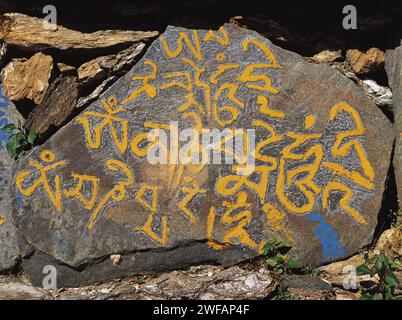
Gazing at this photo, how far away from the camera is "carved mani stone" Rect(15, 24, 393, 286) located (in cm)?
524

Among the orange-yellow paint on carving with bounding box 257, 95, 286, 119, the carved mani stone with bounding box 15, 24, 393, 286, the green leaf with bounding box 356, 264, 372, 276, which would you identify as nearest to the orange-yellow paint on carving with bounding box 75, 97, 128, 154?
the carved mani stone with bounding box 15, 24, 393, 286

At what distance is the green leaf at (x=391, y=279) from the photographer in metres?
4.83

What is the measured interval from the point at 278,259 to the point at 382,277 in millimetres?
750

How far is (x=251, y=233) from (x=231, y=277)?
1.23 feet

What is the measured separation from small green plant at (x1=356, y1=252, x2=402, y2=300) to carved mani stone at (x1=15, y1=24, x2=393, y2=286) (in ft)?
1.11

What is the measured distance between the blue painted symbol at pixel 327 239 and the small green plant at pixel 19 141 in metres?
2.28

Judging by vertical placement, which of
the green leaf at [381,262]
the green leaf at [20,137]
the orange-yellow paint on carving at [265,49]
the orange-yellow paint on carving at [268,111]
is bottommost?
the green leaf at [381,262]

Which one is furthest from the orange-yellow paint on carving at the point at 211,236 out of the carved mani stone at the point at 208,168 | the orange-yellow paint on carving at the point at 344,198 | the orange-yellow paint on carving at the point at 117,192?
the orange-yellow paint on carving at the point at 344,198

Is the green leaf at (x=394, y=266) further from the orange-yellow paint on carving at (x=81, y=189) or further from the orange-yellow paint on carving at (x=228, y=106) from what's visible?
the orange-yellow paint on carving at (x=81, y=189)

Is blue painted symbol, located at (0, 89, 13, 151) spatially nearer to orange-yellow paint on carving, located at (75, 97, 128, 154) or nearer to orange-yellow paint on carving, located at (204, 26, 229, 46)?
orange-yellow paint on carving, located at (75, 97, 128, 154)

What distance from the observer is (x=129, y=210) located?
17.4 ft

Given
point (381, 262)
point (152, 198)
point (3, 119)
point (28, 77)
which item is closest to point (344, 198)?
point (381, 262)

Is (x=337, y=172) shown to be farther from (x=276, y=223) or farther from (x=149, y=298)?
(x=149, y=298)

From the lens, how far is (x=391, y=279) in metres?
4.85
